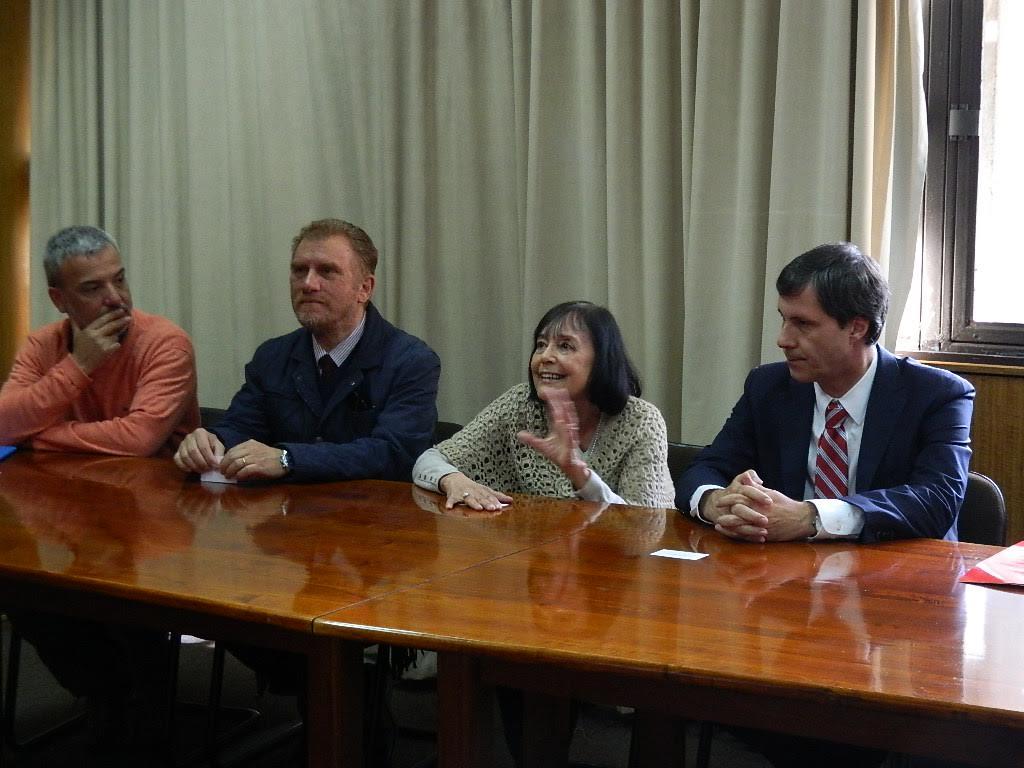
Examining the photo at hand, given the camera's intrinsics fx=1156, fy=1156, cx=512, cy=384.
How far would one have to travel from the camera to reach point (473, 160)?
3762 millimetres

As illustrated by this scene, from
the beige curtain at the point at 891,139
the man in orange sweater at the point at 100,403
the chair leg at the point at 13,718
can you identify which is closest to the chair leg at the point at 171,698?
the man in orange sweater at the point at 100,403

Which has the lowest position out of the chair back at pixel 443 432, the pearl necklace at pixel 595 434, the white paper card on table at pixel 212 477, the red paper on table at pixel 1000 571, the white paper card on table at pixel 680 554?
the white paper card on table at pixel 212 477

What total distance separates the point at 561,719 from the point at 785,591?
1.94ft

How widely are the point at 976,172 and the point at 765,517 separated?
1562 mm

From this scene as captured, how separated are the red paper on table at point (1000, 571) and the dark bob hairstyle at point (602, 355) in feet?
3.16

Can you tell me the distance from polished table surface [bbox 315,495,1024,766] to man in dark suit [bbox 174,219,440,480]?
1.02 m

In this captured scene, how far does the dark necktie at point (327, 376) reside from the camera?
308cm

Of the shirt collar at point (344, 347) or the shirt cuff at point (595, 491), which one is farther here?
the shirt collar at point (344, 347)

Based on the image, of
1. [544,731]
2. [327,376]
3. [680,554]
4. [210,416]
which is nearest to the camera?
[680,554]

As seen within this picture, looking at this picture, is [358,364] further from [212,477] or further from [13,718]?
[13,718]

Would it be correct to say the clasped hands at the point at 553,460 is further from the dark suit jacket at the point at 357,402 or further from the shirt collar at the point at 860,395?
the shirt collar at the point at 860,395

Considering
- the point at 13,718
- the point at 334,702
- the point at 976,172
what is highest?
the point at 976,172

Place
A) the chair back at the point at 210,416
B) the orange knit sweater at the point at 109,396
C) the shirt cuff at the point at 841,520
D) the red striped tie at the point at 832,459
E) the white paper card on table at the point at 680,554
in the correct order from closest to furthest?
the white paper card on table at the point at 680,554, the shirt cuff at the point at 841,520, the red striped tie at the point at 832,459, the orange knit sweater at the point at 109,396, the chair back at the point at 210,416

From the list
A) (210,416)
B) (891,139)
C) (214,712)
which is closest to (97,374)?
(210,416)
